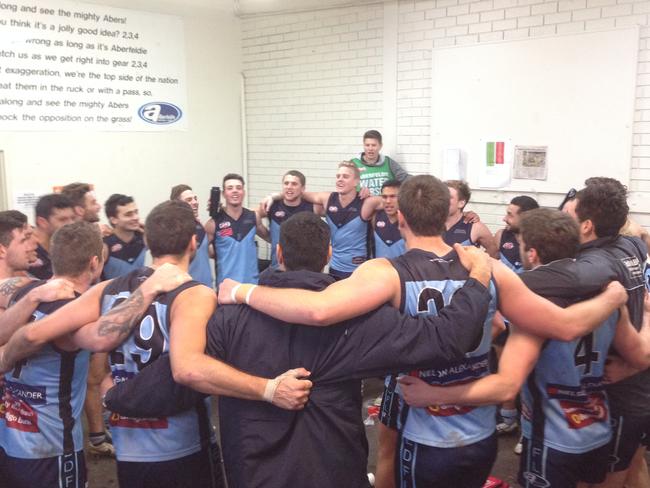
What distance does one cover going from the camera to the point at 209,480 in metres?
2.72

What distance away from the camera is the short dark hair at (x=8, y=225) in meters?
3.37

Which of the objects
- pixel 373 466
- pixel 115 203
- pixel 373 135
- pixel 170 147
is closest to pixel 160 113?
pixel 170 147

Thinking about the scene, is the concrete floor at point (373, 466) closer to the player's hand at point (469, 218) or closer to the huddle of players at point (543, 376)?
the huddle of players at point (543, 376)

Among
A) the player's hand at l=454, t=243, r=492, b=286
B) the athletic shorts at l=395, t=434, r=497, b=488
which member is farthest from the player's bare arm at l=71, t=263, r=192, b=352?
the athletic shorts at l=395, t=434, r=497, b=488

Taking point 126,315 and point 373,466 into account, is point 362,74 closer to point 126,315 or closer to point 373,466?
point 373,466

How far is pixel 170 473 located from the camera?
103 inches

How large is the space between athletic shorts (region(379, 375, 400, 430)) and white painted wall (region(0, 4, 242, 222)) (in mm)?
A: 5666

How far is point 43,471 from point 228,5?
7.64 meters

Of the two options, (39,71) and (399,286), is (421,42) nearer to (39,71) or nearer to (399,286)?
(39,71)

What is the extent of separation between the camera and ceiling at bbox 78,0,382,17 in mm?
7945

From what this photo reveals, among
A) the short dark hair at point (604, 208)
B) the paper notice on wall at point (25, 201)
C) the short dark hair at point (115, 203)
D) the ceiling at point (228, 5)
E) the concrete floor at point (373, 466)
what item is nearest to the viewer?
the short dark hair at point (604, 208)

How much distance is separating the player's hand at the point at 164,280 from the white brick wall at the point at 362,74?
5.05 m

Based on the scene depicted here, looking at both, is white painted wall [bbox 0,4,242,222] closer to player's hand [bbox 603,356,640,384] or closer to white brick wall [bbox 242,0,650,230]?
white brick wall [bbox 242,0,650,230]

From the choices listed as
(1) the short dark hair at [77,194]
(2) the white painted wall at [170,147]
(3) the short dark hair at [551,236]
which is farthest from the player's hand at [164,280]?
(2) the white painted wall at [170,147]
